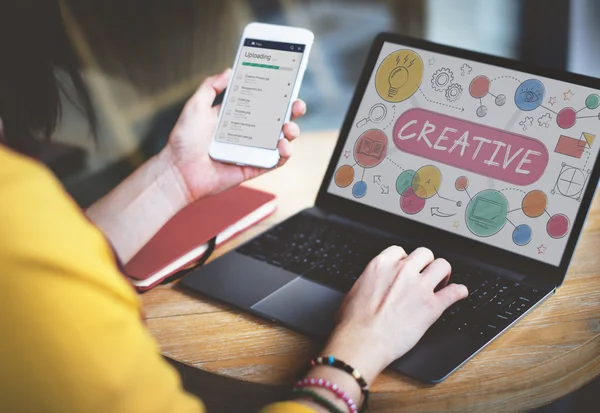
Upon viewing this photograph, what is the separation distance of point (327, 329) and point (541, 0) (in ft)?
6.68

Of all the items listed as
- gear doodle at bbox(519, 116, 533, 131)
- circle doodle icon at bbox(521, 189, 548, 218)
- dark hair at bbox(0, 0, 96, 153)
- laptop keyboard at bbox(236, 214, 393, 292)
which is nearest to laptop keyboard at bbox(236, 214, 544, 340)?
laptop keyboard at bbox(236, 214, 393, 292)

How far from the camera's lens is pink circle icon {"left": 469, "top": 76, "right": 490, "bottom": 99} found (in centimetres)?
103

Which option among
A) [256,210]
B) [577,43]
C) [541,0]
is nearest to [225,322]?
[256,210]

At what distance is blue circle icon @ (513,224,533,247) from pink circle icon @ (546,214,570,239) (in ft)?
0.09

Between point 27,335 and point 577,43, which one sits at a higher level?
point 577,43

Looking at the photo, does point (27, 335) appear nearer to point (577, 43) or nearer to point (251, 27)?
point (251, 27)

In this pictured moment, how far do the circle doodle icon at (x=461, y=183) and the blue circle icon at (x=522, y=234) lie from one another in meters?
0.10

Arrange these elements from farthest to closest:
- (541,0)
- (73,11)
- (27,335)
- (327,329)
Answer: (73,11) → (541,0) → (327,329) → (27,335)

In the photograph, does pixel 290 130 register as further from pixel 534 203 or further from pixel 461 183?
pixel 534 203

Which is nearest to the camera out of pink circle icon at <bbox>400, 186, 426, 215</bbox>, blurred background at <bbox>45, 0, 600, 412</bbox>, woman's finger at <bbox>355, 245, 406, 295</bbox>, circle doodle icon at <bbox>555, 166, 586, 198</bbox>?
woman's finger at <bbox>355, 245, 406, 295</bbox>

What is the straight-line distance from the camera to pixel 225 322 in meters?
0.93

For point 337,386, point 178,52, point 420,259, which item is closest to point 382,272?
point 420,259

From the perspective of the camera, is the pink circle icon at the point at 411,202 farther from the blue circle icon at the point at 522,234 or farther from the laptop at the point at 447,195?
the blue circle icon at the point at 522,234

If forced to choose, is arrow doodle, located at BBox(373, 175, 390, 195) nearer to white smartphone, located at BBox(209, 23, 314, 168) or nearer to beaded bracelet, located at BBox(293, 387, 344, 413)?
white smartphone, located at BBox(209, 23, 314, 168)
